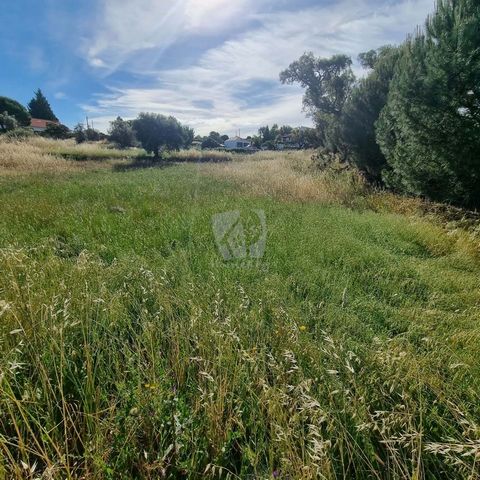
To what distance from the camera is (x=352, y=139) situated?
13250mm

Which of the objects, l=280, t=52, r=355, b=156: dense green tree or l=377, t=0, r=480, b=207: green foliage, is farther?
l=280, t=52, r=355, b=156: dense green tree

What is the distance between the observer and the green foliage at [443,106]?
629 cm

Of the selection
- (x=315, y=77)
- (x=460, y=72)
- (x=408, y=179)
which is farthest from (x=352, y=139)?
(x=315, y=77)

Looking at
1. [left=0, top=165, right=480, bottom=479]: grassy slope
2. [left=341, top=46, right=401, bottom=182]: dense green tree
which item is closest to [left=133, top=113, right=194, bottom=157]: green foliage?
[left=341, top=46, right=401, bottom=182]: dense green tree

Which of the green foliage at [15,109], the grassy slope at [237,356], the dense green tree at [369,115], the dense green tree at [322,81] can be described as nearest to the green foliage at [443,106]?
the grassy slope at [237,356]

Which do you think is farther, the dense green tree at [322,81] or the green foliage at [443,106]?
the dense green tree at [322,81]

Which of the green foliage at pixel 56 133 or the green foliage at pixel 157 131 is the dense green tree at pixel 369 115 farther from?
the green foliage at pixel 56 133

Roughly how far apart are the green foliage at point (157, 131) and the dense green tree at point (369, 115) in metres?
18.2

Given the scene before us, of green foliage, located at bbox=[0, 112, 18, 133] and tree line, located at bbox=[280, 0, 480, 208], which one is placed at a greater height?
green foliage, located at bbox=[0, 112, 18, 133]

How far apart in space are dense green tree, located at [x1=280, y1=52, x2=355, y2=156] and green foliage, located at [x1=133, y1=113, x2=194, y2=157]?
12041 mm

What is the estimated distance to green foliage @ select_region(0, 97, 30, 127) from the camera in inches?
1690

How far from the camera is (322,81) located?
25797mm

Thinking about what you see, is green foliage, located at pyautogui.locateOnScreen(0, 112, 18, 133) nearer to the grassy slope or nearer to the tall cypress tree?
the tall cypress tree

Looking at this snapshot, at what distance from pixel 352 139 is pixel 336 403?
1368 centimetres
